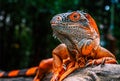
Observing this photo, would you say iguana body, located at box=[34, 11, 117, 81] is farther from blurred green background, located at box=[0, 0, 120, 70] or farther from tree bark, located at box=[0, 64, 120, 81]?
blurred green background, located at box=[0, 0, 120, 70]

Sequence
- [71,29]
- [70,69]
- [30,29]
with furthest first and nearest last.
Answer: [30,29] → [70,69] → [71,29]

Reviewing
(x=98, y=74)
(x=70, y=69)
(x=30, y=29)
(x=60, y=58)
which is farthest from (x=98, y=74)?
(x=30, y=29)

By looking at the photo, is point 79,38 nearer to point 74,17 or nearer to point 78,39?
point 78,39

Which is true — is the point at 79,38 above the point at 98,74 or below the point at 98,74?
above

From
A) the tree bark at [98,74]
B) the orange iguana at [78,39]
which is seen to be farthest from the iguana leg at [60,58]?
the tree bark at [98,74]

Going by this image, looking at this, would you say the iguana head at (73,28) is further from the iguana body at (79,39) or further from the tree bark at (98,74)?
the tree bark at (98,74)

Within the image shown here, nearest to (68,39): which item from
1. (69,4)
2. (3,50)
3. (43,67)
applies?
(43,67)

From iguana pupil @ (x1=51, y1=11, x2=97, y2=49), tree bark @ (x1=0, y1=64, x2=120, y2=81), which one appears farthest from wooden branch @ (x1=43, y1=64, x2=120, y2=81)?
iguana pupil @ (x1=51, y1=11, x2=97, y2=49)

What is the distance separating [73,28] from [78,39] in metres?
0.08

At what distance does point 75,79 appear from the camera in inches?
117

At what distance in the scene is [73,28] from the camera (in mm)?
3059

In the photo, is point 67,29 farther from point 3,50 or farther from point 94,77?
point 3,50

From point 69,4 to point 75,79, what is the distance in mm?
6151

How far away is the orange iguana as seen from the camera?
10.0 feet
